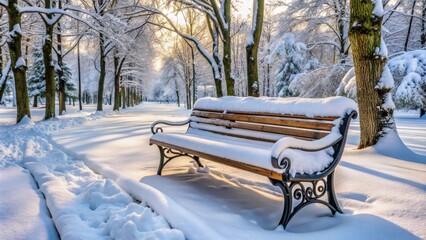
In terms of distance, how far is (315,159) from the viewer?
2.96 meters

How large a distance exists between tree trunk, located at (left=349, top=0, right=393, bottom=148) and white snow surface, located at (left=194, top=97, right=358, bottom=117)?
234 cm

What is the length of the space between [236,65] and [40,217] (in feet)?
111

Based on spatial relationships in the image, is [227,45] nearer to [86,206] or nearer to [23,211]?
[86,206]

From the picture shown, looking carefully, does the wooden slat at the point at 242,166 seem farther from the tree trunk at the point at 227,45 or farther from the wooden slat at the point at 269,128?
the tree trunk at the point at 227,45

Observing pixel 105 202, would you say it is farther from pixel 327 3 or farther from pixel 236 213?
pixel 327 3

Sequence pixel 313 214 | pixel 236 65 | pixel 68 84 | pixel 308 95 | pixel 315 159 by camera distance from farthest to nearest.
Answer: pixel 68 84 → pixel 236 65 → pixel 308 95 → pixel 313 214 → pixel 315 159

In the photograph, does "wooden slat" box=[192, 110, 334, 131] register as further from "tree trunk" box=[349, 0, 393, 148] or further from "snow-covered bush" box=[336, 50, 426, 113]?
"snow-covered bush" box=[336, 50, 426, 113]

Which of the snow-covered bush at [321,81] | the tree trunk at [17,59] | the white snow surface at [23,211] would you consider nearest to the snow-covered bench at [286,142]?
the white snow surface at [23,211]

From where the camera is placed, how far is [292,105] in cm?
359

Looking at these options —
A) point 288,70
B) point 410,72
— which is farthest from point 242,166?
point 288,70

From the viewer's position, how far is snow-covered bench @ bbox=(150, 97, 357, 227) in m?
2.74

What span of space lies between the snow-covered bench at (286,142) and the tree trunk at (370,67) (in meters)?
2.14

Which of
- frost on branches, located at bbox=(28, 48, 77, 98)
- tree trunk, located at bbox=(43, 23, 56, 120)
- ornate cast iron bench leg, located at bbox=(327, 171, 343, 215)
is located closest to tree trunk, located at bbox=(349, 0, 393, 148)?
ornate cast iron bench leg, located at bbox=(327, 171, 343, 215)

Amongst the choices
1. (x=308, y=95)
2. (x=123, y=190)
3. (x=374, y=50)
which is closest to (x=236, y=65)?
(x=308, y=95)
